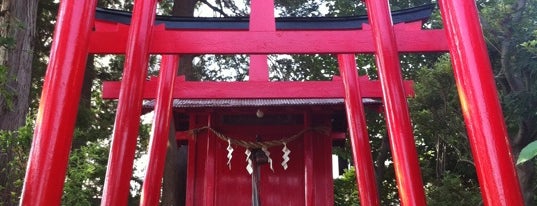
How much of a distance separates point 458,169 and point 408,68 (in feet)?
9.25

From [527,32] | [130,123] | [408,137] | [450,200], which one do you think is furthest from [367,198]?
[450,200]

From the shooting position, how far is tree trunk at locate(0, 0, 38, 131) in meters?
5.89

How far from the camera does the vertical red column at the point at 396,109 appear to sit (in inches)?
172

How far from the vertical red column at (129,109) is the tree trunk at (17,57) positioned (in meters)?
1.49

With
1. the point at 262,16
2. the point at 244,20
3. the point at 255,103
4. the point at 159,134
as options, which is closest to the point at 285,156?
the point at 255,103

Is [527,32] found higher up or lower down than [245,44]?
higher up

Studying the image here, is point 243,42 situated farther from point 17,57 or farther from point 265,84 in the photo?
point 17,57

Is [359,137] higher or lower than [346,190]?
lower

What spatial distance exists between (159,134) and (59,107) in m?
3.49

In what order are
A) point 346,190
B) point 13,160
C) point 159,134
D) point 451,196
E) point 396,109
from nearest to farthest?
point 396,109
point 13,160
point 159,134
point 451,196
point 346,190

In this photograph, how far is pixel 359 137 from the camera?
704 centimetres

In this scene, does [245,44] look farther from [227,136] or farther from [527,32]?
[527,32]

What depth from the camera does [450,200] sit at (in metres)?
10.9

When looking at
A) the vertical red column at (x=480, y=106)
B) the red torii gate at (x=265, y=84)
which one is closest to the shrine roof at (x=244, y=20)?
the red torii gate at (x=265, y=84)
